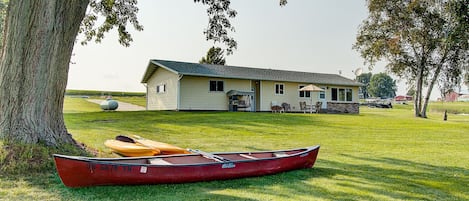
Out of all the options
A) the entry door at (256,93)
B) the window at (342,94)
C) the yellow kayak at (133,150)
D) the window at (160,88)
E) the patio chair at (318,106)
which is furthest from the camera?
the window at (342,94)

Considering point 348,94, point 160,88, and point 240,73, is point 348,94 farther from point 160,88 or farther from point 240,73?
point 160,88

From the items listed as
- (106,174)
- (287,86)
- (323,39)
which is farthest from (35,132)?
(287,86)

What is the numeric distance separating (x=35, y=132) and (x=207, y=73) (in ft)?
56.8

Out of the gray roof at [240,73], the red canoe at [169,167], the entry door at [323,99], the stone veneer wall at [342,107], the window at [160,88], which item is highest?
the gray roof at [240,73]

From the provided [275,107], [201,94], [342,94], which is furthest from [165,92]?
[342,94]

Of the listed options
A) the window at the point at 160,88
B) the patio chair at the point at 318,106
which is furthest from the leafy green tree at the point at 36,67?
the patio chair at the point at 318,106

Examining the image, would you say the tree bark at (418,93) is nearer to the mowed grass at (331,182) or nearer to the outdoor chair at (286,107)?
the outdoor chair at (286,107)

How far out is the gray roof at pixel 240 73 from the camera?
22688mm

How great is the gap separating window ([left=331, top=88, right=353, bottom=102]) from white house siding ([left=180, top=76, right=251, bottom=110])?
9.57 m

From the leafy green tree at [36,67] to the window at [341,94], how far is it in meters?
25.7

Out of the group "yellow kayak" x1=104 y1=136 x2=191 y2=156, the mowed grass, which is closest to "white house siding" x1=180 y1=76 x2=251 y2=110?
the mowed grass

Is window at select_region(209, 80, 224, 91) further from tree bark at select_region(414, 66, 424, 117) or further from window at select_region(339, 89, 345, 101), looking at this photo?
tree bark at select_region(414, 66, 424, 117)

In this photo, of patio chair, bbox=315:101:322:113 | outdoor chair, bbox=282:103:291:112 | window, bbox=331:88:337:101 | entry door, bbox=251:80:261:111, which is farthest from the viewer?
window, bbox=331:88:337:101

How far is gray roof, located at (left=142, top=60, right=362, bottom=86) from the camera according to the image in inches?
893
